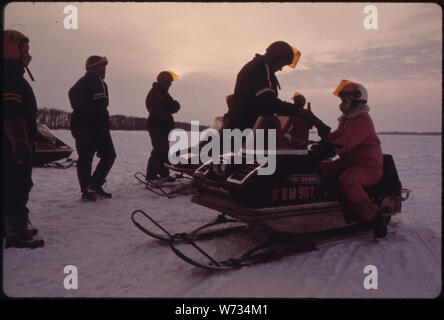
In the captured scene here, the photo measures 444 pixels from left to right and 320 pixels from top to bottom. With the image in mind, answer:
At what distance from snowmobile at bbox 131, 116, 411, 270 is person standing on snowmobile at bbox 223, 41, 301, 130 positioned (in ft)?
0.50

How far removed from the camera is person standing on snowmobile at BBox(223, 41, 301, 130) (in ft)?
10.6

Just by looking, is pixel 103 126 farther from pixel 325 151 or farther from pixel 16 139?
pixel 325 151

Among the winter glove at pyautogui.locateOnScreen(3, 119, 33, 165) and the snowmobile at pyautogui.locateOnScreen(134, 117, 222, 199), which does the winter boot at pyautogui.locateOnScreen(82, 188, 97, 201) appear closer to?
the snowmobile at pyautogui.locateOnScreen(134, 117, 222, 199)

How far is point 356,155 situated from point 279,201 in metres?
1.01

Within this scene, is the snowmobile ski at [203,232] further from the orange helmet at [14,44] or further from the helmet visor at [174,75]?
the helmet visor at [174,75]

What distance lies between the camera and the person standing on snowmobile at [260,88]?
3.24 meters

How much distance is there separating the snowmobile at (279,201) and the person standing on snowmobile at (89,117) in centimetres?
206

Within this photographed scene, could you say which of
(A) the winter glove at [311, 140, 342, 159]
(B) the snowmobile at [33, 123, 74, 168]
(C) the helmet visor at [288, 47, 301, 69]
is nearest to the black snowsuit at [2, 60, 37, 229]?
(C) the helmet visor at [288, 47, 301, 69]

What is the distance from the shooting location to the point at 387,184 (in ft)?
12.3

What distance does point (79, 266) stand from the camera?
2828 mm

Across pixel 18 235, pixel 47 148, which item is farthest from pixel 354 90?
Answer: pixel 47 148
